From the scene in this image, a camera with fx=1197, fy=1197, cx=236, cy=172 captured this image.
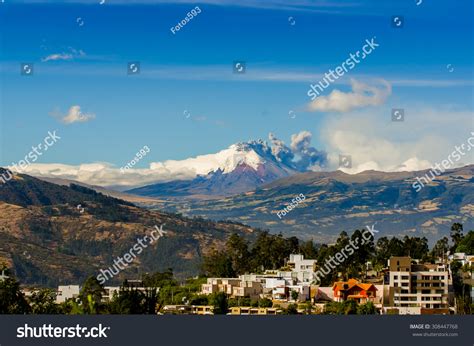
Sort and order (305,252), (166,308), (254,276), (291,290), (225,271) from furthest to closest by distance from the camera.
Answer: (305,252) → (225,271) → (254,276) → (291,290) → (166,308)

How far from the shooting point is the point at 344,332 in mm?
48594

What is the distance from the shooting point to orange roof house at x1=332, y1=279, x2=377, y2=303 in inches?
4193

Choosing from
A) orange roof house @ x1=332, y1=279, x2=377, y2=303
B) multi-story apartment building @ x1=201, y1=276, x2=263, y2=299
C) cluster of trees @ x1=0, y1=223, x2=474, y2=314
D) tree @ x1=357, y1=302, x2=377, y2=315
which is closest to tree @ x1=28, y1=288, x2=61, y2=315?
cluster of trees @ x1=0, y1=223, x2=474, y2=314

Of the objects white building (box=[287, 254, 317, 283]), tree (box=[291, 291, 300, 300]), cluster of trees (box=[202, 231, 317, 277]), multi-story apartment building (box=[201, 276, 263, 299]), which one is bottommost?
tree (box=[291, 291, 300, 300])

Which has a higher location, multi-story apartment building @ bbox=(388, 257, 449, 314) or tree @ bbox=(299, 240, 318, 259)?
tree @ bbox=(299, 240, 318, 259)

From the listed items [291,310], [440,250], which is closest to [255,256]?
[440,250]

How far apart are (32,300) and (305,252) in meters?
53.0

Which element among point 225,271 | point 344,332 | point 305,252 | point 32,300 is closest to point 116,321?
point 344,332

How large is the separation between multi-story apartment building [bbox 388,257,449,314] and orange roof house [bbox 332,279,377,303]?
1943 millimetres

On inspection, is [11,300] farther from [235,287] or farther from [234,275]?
[234,275]

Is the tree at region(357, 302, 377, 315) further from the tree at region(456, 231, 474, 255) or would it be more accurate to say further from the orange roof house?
the tree at region(456, 231, 474, 255)

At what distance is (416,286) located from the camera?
109m

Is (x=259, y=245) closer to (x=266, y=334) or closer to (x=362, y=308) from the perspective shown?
(x=362, y=308)

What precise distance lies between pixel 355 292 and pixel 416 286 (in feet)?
19.1
